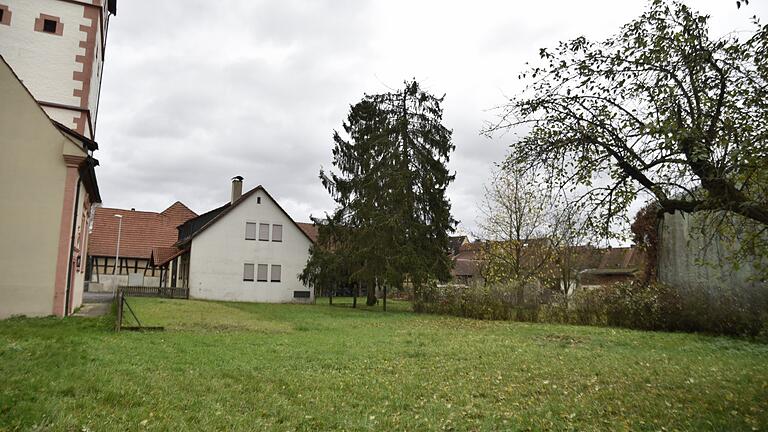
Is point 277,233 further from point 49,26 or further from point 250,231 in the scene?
point 49,26

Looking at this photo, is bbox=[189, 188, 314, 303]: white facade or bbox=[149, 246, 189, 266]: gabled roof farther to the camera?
bbox=[149, 246, 189, 266]: gabled roof

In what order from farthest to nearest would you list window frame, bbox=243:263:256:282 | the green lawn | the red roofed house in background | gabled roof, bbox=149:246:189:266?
the red roofed house in background, gabled roof, bbox=149:246:189:266, window frame, bbox=243:263:256:282, the green lawn

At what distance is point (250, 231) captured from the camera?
38.2 m

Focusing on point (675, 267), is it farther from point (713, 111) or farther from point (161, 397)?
point (161, 397)

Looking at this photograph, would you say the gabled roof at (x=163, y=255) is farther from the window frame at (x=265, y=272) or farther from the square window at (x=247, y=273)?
the window frame at (x=265, y=272)

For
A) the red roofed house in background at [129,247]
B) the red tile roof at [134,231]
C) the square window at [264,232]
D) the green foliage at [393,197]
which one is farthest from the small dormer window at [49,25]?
the red tile roof at [134,231]

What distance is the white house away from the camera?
120 feet

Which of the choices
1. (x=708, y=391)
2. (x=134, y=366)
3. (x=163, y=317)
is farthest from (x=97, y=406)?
(x=163, y=317)

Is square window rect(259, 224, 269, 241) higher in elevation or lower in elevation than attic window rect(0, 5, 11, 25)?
lower

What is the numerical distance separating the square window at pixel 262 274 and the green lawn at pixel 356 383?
22.5 meters

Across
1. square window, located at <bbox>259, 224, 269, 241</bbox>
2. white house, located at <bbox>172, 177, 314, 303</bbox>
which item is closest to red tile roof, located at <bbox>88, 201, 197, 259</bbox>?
white house, located at <bbox>172, 177, 314, 303</bbox>

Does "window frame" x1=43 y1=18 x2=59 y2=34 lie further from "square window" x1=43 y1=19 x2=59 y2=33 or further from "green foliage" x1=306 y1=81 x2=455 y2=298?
"green foliage" x1=306 y1=81 x2=455 y2=298

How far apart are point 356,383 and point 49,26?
19997mm

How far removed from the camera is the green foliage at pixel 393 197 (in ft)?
92.8
